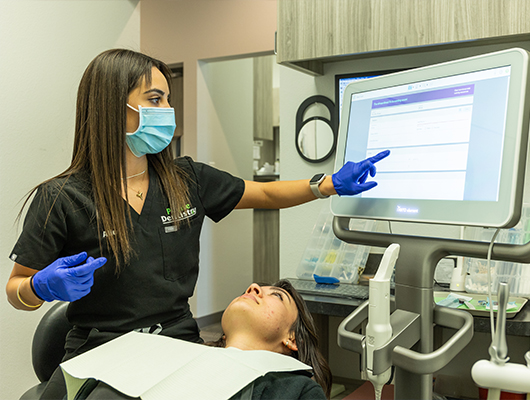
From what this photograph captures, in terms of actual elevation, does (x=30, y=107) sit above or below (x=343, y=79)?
below

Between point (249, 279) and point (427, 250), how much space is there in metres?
3.71

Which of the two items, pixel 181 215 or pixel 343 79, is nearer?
pixel 181 215

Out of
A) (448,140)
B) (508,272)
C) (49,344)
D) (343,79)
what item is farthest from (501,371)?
(343,79)

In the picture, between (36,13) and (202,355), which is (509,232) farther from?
Answer: (36,13)

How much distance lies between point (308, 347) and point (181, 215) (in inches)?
20.0

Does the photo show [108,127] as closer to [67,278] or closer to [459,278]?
[67,278]

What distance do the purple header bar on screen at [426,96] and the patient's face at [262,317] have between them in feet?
1.98

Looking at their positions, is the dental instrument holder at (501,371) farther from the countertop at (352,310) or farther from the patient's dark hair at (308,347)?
the countertop at (352,310)

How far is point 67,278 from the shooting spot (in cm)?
110

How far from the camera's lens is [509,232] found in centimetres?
183

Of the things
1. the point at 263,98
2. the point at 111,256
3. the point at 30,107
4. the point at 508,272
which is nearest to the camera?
the point at 111,256

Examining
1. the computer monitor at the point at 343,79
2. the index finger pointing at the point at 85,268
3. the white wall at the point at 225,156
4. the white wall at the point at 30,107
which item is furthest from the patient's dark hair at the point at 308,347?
the white wall at the point at 225,156

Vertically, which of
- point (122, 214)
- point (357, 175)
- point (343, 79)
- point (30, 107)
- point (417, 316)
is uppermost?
point (343, 79)

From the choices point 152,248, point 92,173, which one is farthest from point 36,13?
point 152,248
